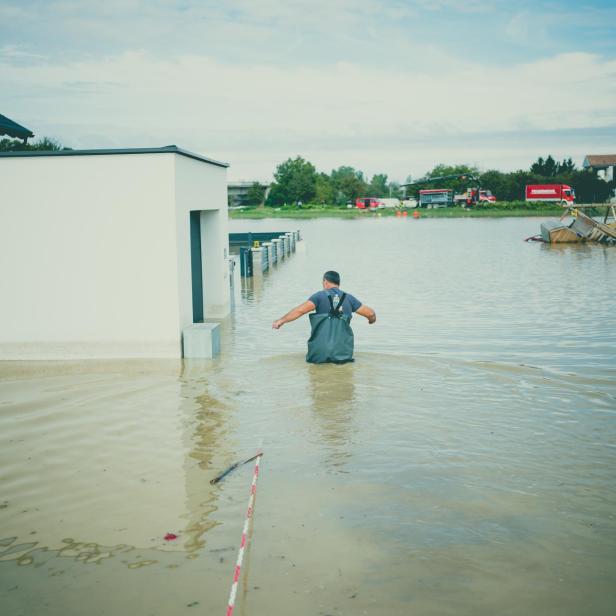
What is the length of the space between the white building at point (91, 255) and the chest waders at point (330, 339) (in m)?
2.67

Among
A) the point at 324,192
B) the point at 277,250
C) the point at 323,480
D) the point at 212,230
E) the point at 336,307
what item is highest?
the point at 324,192

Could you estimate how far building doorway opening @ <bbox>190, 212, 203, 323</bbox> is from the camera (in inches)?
670

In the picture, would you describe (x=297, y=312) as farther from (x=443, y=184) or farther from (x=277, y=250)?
(x=443, y=184)

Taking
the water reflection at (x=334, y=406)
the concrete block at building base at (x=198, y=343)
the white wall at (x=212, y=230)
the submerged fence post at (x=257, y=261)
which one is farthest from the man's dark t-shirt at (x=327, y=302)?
the submerged fence post at (x=257, y=261)

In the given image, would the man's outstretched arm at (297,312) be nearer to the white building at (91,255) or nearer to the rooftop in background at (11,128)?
the white building at (91,255)

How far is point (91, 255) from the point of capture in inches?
517

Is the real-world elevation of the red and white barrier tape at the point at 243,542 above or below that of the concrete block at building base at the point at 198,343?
below

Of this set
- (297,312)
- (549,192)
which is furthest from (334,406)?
(549,192)

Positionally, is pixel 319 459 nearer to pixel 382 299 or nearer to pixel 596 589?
pixel 596 589

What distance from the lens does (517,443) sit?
846 cm

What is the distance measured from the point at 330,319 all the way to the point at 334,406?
1.86 metres

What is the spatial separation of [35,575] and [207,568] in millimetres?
1308

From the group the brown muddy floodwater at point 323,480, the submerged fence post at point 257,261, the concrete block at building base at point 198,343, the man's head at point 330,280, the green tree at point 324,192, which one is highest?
the green tree at point 324,192

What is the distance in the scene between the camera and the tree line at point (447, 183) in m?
108
